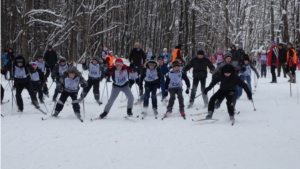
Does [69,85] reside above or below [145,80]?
below

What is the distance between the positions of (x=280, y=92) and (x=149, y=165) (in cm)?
953

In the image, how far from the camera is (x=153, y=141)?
6.88 meters

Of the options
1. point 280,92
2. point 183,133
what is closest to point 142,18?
point 280,92

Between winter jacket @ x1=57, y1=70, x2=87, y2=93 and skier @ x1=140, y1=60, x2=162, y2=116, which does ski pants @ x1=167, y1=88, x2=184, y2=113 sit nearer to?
skier @ x1=140, y1=60, x2=162, y2=116

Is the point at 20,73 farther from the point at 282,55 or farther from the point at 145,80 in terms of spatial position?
the point at 282,55

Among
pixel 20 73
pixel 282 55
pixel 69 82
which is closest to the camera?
pixel 69 82

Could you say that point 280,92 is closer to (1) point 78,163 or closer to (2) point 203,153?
(2) point 203,153

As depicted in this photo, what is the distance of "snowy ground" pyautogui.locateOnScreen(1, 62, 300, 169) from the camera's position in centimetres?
550

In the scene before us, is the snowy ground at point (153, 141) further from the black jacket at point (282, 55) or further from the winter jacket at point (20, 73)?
the black jacket at point (282, 55)

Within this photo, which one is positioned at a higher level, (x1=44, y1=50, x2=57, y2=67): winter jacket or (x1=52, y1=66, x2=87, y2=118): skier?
(x1=44, y1=50, x2=57, y2=67): winter jacket

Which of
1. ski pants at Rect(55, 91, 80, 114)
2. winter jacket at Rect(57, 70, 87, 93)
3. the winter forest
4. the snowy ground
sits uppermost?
the winter forest

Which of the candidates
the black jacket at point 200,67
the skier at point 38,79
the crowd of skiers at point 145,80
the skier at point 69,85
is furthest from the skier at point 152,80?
the skier at point 38,79

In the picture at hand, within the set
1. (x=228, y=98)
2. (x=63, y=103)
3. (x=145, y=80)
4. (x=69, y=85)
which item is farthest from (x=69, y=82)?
(x=228, y=98)

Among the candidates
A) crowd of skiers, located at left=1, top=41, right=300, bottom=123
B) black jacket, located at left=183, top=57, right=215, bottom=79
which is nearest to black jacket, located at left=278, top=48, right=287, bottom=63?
crowd of skiers, located at left=1, top=41, right=300, bottom=123
